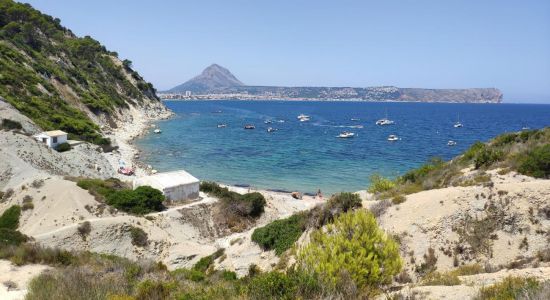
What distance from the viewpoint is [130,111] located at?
100m

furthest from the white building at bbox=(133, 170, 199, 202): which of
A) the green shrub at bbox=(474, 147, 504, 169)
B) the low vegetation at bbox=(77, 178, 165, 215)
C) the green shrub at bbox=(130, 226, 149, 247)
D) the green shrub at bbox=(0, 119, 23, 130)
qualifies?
the green shrub at bbox=(474, 147, 504, 169)

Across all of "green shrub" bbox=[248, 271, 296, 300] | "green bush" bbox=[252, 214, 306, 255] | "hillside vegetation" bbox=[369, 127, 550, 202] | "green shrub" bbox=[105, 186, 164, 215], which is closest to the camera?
"green shrub" bbox=[248, 271, 296, 300]

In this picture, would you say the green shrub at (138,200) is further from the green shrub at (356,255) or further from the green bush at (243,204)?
the green shrub at (356,255)

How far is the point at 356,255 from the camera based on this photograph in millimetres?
10352

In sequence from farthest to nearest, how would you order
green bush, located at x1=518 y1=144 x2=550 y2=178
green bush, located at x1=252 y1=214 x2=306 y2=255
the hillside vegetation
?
green bush, located at x1=252 y1=214 x2=306 y2=255, the hillside vegetation, green bush, located at x1=518 y1=144 x2=550 y2=178

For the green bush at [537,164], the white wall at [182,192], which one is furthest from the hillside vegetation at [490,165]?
the white wall at [182,192]

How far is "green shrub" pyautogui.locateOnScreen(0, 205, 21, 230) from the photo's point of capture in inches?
983

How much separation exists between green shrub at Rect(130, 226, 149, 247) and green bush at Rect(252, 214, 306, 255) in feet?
25.6

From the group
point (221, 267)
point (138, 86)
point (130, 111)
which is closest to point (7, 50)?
point (130, 111)

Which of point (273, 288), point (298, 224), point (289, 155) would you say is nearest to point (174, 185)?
point (298, 224)

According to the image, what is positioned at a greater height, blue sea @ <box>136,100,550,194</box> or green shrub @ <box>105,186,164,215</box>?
green shrub @ <box>105,186,164,215</box>

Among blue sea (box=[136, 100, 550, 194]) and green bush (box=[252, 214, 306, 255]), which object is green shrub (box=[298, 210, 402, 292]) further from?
blue sea (box=[136, 100, 550, 194])

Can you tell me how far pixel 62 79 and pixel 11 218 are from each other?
6137 cm

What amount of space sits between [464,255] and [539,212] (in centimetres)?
351
